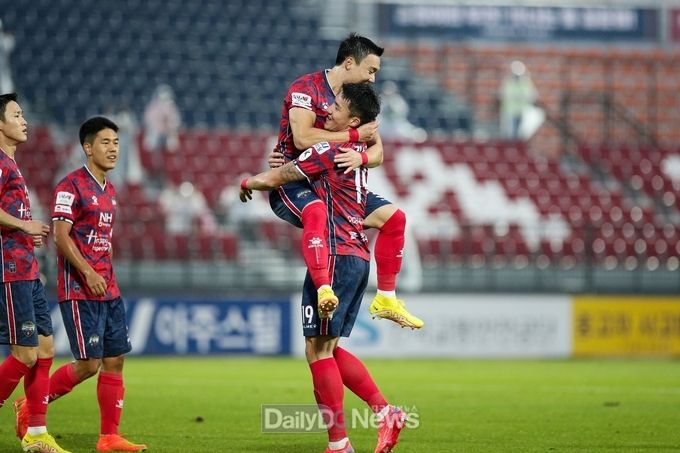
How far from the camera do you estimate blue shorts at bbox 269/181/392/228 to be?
763 centimetres

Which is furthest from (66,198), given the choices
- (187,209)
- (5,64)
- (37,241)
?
(5,64)

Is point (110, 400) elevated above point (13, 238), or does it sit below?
below

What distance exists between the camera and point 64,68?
85.3 feet

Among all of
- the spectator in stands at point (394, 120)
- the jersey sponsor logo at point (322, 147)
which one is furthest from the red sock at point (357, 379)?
the spectator in stands at point (394, 120)

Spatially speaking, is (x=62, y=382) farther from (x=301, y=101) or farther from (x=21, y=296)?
(x=301, y=101)

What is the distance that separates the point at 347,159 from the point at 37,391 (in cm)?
253

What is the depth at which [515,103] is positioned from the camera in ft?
87.8

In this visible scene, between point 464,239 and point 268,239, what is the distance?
3.22 m

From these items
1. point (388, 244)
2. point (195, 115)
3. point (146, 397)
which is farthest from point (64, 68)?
point (388, 244)

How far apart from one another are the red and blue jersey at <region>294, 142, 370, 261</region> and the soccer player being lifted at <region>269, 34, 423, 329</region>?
0.05 m

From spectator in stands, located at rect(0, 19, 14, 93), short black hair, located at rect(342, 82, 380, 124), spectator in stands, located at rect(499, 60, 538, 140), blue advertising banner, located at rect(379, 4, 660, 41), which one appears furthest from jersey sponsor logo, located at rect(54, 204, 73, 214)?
blue advertising banner, located at rect(379, 4, 660, 41)

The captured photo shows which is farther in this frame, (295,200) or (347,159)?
(295,200)

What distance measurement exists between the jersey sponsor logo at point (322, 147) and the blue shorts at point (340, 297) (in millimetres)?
667

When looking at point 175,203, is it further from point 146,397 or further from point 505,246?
point 146,397
